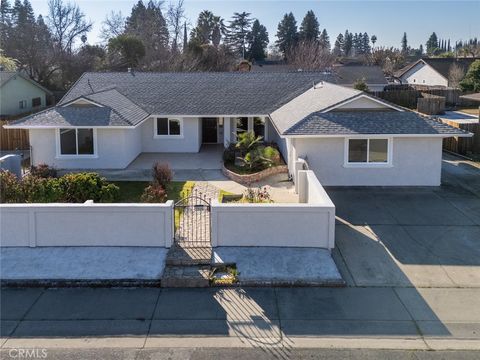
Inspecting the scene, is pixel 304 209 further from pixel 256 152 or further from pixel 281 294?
pixel 256 152

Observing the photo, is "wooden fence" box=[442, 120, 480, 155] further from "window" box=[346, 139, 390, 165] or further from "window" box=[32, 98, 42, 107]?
"window" box=[32, 98, 42, 107]

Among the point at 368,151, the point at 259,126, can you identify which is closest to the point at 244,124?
the point at 259,126

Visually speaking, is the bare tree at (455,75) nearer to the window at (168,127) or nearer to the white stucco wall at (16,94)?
the window at (168,127)

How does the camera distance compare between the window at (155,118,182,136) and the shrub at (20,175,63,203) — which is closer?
the shrub at (20,175,63,203)

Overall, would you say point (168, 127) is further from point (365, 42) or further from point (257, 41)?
point (365, 42)

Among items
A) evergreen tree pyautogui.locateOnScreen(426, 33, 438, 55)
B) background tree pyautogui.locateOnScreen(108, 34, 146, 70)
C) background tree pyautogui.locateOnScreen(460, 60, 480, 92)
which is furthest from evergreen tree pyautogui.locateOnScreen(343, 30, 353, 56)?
background tree pyautogui.locateOnScreen(108, 34, 146, 70)

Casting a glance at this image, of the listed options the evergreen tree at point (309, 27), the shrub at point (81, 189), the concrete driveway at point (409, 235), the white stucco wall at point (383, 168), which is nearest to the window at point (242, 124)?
the white stucco wall at point (383, 168)
